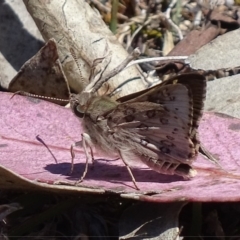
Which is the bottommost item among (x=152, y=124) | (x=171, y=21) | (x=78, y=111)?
(x=171, y=21)

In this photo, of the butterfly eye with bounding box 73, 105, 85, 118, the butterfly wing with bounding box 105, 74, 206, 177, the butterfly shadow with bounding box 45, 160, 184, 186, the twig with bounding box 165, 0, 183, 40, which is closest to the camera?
the butterfly wing with bounding box 105, 74, 206, 177

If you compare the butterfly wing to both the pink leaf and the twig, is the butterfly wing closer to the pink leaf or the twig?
the pink leaf

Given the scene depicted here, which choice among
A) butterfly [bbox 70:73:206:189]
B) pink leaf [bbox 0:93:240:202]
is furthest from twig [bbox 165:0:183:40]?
butterfly [bbox 70:73:206:189]

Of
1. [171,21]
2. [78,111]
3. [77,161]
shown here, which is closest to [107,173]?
[77,161]

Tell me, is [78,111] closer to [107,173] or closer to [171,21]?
[107,173]

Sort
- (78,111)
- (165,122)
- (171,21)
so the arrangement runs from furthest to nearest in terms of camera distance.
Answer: (171,21) → (78,111) → (165,122)

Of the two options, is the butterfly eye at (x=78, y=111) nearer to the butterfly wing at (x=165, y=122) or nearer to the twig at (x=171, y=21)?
the butterfly wing at (x=165, y=122)

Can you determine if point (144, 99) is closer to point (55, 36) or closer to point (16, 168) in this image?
point (16, 168)
